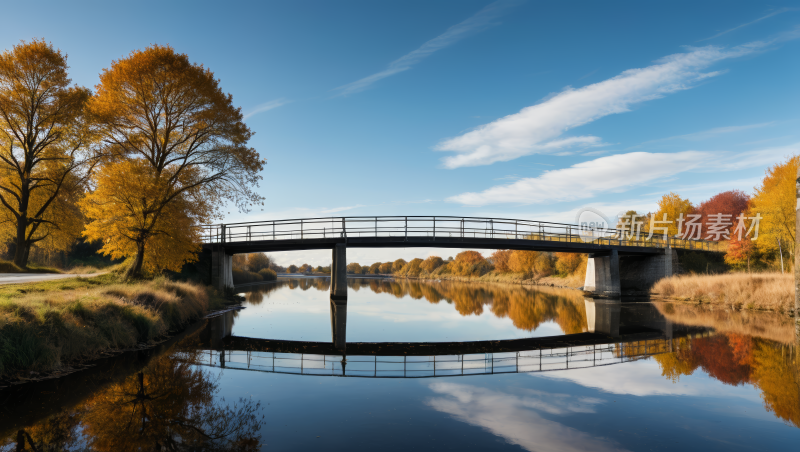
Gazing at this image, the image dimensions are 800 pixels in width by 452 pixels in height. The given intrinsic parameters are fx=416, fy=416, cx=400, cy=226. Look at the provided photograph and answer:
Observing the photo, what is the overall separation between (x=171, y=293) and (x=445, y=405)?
15.8 metres

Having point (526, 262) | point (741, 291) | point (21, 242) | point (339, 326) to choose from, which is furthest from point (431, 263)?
point (339, 326)

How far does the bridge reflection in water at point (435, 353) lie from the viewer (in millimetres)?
11516

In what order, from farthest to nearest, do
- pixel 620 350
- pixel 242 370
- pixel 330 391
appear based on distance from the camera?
pixel 620 350, pixel 242 370, pixel 330 391

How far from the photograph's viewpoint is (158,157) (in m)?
25.2

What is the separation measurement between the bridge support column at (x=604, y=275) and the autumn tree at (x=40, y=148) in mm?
40563

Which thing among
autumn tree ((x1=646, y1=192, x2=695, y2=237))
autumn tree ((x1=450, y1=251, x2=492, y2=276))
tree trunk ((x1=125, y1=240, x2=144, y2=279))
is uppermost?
autumn tree ((x1=646, y1=192, x2=695, y2=237))

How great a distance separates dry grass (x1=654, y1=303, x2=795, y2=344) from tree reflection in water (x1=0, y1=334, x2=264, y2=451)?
708 inches

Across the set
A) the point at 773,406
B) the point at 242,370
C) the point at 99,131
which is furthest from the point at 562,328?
the point at 99,131

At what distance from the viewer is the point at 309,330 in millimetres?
18547

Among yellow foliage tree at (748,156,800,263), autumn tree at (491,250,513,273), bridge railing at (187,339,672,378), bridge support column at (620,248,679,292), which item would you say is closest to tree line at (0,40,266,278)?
bridge railing at (187,339,672,378)

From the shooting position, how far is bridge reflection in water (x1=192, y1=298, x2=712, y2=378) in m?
11.5

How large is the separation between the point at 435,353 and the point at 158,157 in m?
21.2

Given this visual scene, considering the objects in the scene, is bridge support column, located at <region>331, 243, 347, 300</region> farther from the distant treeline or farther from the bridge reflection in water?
the distant treeline

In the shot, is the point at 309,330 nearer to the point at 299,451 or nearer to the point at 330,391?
the point at 330,391
